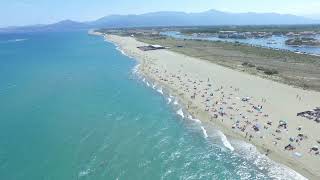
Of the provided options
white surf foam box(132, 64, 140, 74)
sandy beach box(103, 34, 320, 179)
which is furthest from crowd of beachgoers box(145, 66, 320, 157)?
white surf foam box(132, 64, 140, 74)

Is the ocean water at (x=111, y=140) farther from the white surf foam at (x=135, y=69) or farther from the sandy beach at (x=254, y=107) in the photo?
the white surf foam at (x=135, y=69)

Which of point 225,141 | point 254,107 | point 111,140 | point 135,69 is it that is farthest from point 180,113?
point 135,69

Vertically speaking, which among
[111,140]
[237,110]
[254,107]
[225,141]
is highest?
[254,107]

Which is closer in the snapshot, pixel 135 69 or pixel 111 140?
pixel 111 140

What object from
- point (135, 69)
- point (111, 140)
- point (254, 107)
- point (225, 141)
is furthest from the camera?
point (135, 69)

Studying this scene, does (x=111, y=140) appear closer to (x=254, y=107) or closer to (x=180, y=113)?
(x=180, y=113)

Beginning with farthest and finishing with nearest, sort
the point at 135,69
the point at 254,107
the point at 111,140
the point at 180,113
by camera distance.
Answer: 1. the point at 135,69
2. the point at 254,107
3. the point at 180,113
4. the point at 111,140

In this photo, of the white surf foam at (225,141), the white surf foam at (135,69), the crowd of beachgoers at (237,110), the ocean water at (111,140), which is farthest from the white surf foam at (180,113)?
the white surf foam at (135,69)
